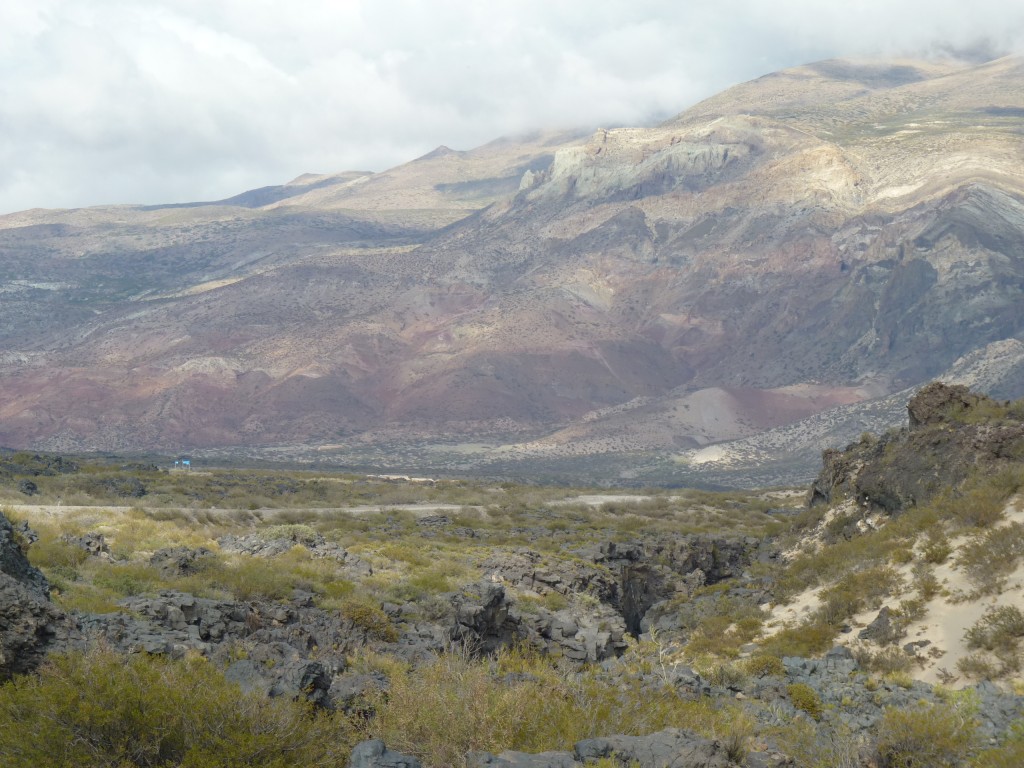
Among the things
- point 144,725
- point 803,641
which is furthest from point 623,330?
point 144,725

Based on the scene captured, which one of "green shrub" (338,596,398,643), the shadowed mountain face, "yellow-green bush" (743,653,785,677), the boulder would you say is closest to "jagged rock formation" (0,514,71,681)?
the boulder

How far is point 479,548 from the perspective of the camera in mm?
30656

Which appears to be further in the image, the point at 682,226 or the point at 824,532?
the point at 682,226

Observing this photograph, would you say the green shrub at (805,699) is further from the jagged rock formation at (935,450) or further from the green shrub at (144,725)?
the jagged rock formation at (935,450)

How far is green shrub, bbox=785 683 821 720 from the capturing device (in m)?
12.2

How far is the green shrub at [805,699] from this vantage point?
40.2ft

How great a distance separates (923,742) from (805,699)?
3.51m

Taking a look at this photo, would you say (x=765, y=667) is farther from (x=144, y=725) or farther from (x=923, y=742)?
(x=144, y=725)

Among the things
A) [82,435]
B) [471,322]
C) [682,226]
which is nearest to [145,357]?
[82,435]

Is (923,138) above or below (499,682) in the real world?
above

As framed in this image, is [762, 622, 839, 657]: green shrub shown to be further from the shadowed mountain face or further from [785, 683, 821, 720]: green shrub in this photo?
the shadowed mountain face

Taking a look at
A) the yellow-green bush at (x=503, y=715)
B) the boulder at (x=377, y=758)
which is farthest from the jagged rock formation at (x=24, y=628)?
the boulder at (x=377, y=758)

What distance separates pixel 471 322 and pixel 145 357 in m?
60.8

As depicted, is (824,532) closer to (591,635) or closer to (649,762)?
(591,635)
